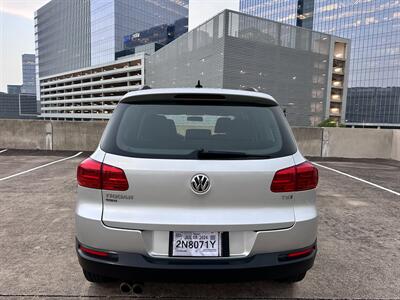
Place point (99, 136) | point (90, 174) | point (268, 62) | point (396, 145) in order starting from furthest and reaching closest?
point (268, 62) → point (99, 136) → point (396, 145) → point (90, 174)

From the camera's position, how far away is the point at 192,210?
2062 mm

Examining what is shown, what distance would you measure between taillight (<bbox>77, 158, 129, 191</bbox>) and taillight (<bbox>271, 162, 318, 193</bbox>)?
3.39ft

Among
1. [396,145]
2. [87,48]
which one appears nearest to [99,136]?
[396,145]

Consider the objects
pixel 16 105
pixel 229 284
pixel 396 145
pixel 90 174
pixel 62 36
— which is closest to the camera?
pixel 90 174

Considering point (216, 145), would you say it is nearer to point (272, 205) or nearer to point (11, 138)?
point (272, 205)

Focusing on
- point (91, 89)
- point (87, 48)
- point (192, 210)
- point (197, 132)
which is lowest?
point (192, 210)

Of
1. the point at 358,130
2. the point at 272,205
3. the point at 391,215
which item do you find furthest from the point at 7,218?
the point at 358,130

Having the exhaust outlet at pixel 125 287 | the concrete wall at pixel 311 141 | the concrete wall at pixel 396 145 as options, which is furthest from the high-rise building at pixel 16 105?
the exhaust outlet at pixel 125 287

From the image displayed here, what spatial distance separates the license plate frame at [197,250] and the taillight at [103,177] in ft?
1.56

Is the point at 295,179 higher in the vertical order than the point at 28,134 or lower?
higher

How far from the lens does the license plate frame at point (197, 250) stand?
Result: 2.04 metres

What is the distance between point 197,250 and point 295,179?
2.76ft

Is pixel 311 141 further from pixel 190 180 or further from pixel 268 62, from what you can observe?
pixel 268 62

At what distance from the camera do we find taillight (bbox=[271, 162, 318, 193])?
6.93ft
